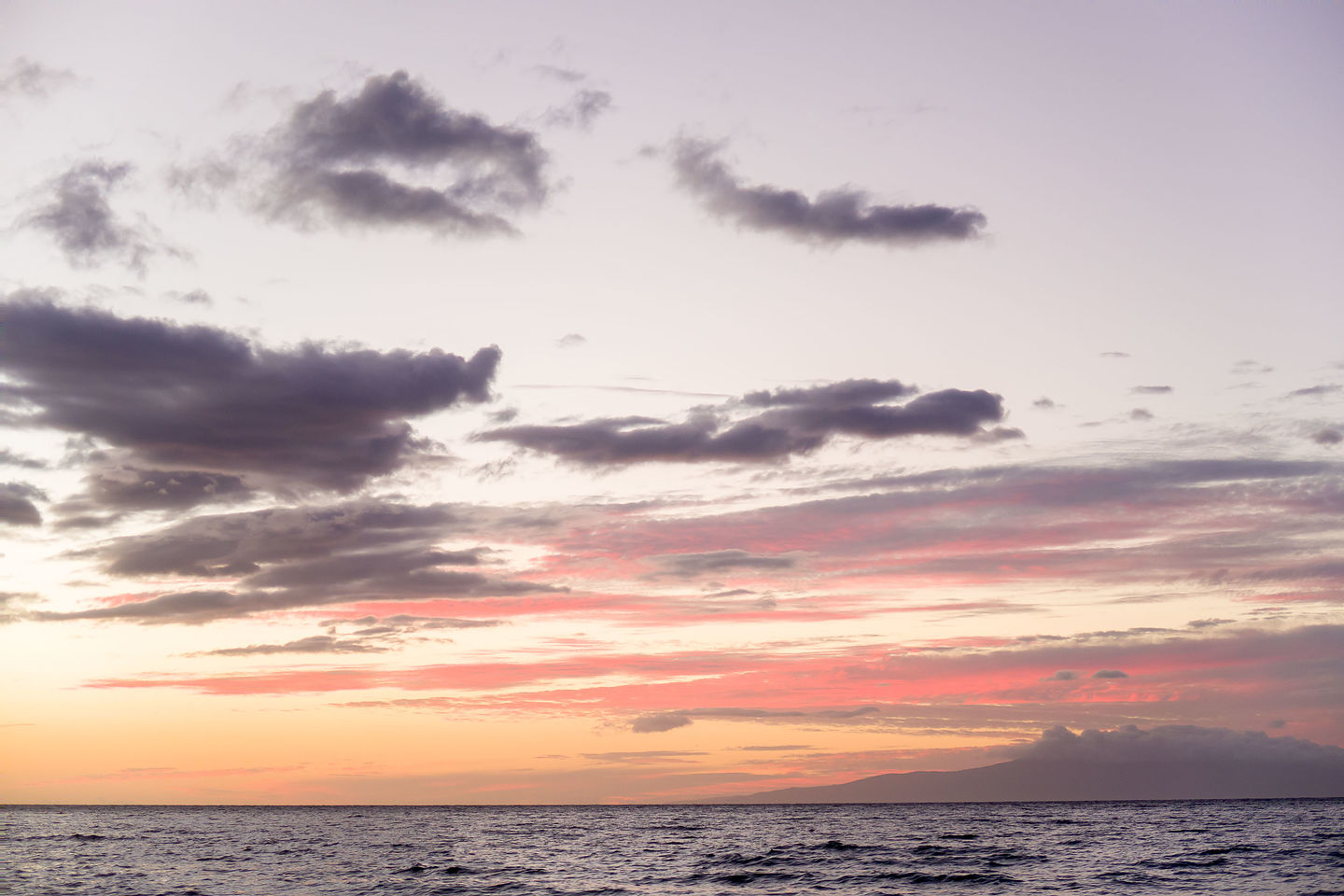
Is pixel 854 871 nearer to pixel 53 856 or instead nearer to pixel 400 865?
pixel 400 865

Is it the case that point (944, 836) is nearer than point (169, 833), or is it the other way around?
point (944, 836)

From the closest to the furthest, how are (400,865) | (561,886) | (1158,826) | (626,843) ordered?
1. (561,886)
2. (400,865)
3. (626,843)
4. (1158,826)

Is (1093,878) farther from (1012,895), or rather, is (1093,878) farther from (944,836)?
(944,836)

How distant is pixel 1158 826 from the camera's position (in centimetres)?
16700

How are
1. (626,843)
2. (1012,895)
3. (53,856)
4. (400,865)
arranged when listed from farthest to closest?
(626,843) < (53,856) < (400,865) < (1012,895)

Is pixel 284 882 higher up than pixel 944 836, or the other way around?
pixel 284 882

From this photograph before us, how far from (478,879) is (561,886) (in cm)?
1032

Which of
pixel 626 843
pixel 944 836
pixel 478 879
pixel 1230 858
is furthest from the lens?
pixel 944 836

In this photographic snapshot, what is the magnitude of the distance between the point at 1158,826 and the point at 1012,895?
11742 cm

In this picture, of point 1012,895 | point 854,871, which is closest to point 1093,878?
point 1012,895

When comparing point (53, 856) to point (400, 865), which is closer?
point (400, 865)

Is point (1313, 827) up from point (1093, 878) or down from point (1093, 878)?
down

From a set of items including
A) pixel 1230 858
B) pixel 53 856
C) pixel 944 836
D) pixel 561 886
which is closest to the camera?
pixel 561 886

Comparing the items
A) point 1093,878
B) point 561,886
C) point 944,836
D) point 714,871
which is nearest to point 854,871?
point 714,871
